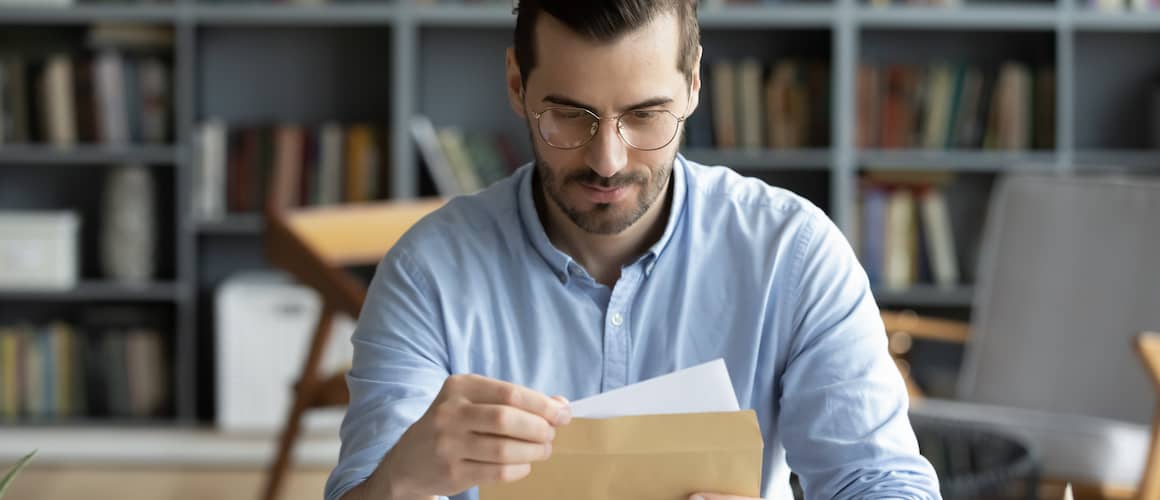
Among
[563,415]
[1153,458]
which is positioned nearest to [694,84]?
[563,415]

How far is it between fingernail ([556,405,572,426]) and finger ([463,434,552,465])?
2cm

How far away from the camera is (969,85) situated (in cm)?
385

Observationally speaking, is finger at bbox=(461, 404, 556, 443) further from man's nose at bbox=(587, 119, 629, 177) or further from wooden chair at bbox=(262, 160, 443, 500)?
wooden chair at bbox=(262, 160, 443, 500)

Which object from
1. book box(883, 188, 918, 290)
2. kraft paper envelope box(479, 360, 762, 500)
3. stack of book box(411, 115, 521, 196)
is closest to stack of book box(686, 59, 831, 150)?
book box(883, 188, 918, 290)

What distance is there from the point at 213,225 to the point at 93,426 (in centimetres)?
66

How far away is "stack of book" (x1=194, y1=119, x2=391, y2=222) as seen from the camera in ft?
12.8

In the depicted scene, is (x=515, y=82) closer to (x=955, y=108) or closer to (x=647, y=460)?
(x=647, y=460)

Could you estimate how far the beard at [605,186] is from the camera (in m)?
1.35

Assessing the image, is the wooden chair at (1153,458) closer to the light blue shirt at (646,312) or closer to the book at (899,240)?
the light blue shirt at (646,312)

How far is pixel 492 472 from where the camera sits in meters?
1.12

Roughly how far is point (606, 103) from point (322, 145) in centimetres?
270

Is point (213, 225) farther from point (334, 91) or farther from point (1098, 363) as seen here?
point (1098, 363)

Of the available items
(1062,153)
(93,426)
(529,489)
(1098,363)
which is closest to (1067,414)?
(1098,363)

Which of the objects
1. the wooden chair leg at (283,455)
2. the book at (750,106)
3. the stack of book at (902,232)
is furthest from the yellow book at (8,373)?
the stack of book at (902,232)
